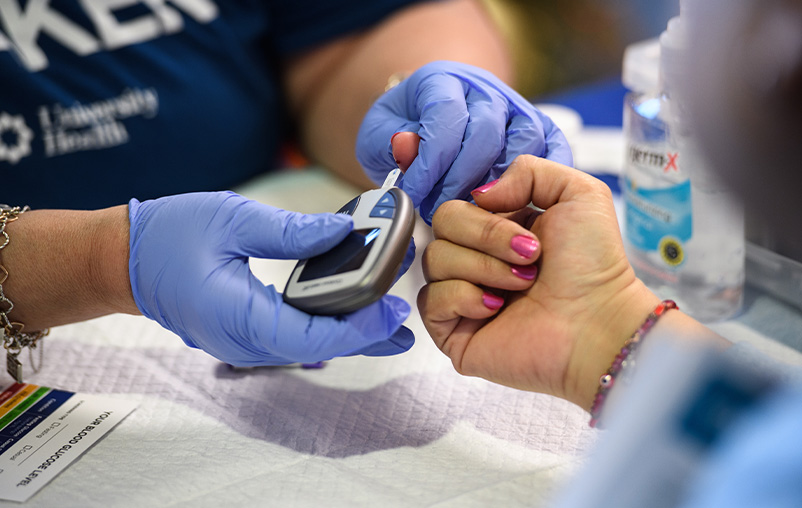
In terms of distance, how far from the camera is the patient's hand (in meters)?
0.52

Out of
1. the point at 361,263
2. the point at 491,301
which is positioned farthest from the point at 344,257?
the point at 491,301

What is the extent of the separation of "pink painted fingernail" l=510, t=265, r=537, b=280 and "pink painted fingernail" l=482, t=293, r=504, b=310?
3 centimetres

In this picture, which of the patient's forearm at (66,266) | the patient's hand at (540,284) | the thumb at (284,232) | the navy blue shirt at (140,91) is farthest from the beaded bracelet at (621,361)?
the navy blue shirt at (140,91)

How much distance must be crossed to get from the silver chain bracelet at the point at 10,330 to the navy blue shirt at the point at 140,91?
0.21 meters

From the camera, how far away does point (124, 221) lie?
1.91 ft

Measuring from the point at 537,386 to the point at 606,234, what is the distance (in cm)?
14

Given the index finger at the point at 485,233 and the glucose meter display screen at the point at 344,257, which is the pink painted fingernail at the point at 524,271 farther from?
the glucose meter display screen at the point at 344,257

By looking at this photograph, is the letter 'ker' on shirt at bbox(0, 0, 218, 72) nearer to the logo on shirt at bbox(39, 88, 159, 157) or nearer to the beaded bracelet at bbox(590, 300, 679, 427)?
the logo on shirt at bbox(39, 88, 159, 157)

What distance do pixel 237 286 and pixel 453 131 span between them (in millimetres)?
231

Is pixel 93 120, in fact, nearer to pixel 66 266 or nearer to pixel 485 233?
pixel 66 266

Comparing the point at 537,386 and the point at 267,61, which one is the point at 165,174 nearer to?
the point at 267,61

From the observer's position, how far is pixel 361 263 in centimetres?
46

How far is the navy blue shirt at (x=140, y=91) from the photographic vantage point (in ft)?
2.66

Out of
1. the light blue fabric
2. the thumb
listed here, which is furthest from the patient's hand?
the light blue fabric
